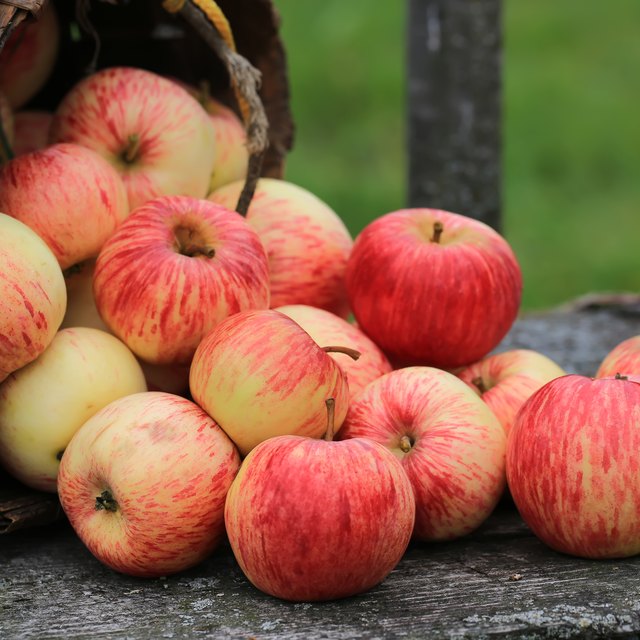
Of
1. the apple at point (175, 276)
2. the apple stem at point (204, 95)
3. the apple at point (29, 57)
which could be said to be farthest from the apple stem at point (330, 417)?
the apple at point (29, 57)

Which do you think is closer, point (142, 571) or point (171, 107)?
point (142, 571)

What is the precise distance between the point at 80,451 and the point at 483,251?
0.76 metres

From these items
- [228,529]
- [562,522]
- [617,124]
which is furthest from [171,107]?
[617,124]

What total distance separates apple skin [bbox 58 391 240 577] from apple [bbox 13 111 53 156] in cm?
76

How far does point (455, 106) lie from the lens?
2678 millimetres

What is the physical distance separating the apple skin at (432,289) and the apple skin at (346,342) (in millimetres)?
52

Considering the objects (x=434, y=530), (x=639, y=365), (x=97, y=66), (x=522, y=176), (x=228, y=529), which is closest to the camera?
(x=228, y=529)

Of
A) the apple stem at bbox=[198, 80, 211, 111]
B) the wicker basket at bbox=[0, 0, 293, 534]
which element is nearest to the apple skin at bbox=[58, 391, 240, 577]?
the apple stem at bbox=[198, 80, 211, 111]

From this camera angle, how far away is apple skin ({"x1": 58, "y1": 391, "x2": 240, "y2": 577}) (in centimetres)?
134

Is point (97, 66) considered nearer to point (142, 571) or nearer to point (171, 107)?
point (171, 107)

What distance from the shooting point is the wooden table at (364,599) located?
3.98ft

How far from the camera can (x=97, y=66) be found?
2.18 meters

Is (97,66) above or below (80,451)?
above

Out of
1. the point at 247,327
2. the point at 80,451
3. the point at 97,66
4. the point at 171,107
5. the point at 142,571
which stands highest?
the point at 97,66
